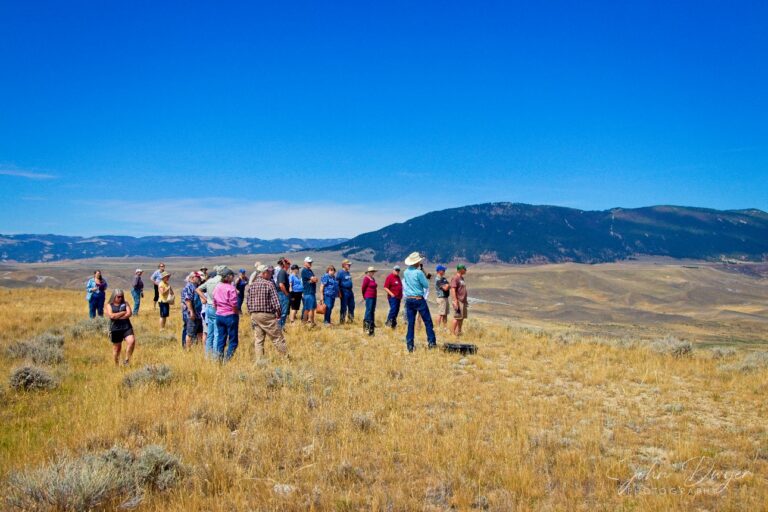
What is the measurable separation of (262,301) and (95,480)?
5566 millimetres

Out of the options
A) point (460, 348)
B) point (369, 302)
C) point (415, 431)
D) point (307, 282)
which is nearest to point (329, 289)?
point (307, 282)

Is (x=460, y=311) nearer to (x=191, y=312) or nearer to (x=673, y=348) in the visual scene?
(x=673, y=348)

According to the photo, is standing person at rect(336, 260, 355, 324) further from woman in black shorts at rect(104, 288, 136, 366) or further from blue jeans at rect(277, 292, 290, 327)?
woman in black shorts at rect(104, 288, 136, 366)

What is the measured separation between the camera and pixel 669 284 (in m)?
102

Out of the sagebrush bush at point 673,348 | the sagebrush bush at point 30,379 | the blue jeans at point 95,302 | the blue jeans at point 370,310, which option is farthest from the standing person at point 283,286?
the sagebrush bush at point 673,348

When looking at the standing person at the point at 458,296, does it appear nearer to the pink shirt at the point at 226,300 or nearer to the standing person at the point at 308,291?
the standing person at the point at 308,291

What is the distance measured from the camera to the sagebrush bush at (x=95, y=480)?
364 centimetres

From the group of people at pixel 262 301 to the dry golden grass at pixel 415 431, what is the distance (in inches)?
27.1

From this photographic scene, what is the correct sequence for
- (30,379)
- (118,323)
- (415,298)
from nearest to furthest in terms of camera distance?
(30,379) → (118,323) → (415,298)

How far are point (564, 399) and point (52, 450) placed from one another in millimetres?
6788

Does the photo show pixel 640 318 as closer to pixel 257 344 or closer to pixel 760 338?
pixel 760 338

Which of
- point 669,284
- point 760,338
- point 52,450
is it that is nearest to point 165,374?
point 52,450

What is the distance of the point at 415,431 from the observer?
5504 millimetres

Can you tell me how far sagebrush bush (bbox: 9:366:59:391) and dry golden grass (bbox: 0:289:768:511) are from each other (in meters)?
0.22
